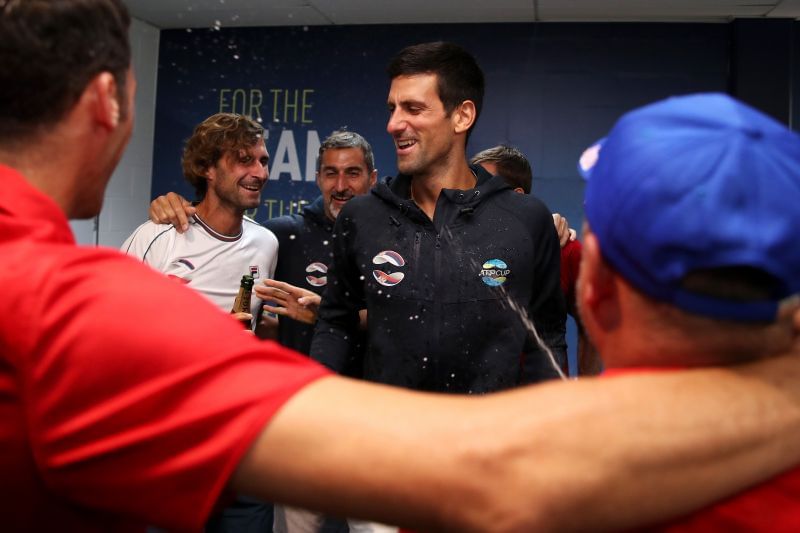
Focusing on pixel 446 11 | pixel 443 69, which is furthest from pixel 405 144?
pixel 446 11

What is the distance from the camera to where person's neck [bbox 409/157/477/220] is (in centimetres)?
234

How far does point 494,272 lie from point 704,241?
5.18 feet

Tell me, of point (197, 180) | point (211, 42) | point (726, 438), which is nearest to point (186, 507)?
point (726, 438)

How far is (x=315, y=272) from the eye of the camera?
3.25 meters

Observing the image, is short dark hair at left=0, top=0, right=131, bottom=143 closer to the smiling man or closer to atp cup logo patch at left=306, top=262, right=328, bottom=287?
the smiling man

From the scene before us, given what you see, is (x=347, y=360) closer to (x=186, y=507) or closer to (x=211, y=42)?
(x=186, y=507)

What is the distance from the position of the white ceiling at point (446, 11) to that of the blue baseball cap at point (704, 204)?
5099mm

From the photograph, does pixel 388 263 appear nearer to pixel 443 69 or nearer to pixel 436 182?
pixel 436 182

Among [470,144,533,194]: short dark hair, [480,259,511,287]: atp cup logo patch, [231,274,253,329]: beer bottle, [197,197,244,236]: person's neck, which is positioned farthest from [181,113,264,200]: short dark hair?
[480,259,511,287]: atp cup logo patch

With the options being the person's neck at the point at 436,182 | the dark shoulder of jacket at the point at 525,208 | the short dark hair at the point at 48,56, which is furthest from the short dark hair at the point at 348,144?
the short dark hair at the point at 48,56

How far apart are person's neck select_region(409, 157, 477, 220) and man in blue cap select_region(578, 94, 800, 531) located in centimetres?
172

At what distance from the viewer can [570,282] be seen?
3.12m

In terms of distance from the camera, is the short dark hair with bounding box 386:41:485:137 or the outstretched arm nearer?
the outstretched arm

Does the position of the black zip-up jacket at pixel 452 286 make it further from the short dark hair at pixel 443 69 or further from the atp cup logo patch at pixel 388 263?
the short dark hair at pixel 443 69
